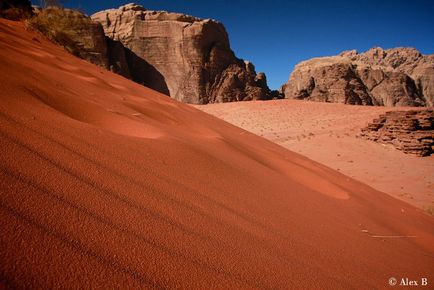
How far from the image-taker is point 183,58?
2734 centimetres

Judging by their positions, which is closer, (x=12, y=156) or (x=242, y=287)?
(x=242, y=287)

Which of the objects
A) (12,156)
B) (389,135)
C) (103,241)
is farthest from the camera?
(389,135)

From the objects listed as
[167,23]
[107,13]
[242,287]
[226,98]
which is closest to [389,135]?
[242,287]

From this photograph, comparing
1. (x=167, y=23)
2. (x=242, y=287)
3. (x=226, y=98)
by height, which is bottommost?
(x=242, y=287)

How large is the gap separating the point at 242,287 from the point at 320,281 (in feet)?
1.52

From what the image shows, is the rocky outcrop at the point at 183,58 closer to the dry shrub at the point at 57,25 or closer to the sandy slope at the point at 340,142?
the sandy slope at the point at 340,142

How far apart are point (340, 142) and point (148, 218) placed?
1311 cm

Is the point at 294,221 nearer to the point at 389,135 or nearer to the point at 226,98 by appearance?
the point at 389,135

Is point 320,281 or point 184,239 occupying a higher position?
point 184,239

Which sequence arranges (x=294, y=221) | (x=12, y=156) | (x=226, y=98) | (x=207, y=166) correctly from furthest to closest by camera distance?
(x=226, y=98)
(x=207, y=166)
(x=294, y=221)
(x=12, y=156)

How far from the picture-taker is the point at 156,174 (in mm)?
1616

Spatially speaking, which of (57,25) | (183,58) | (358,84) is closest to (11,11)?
(57,25)

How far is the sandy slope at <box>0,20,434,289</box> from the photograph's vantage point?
2.68 feet

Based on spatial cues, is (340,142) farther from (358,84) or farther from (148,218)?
(358,84)
